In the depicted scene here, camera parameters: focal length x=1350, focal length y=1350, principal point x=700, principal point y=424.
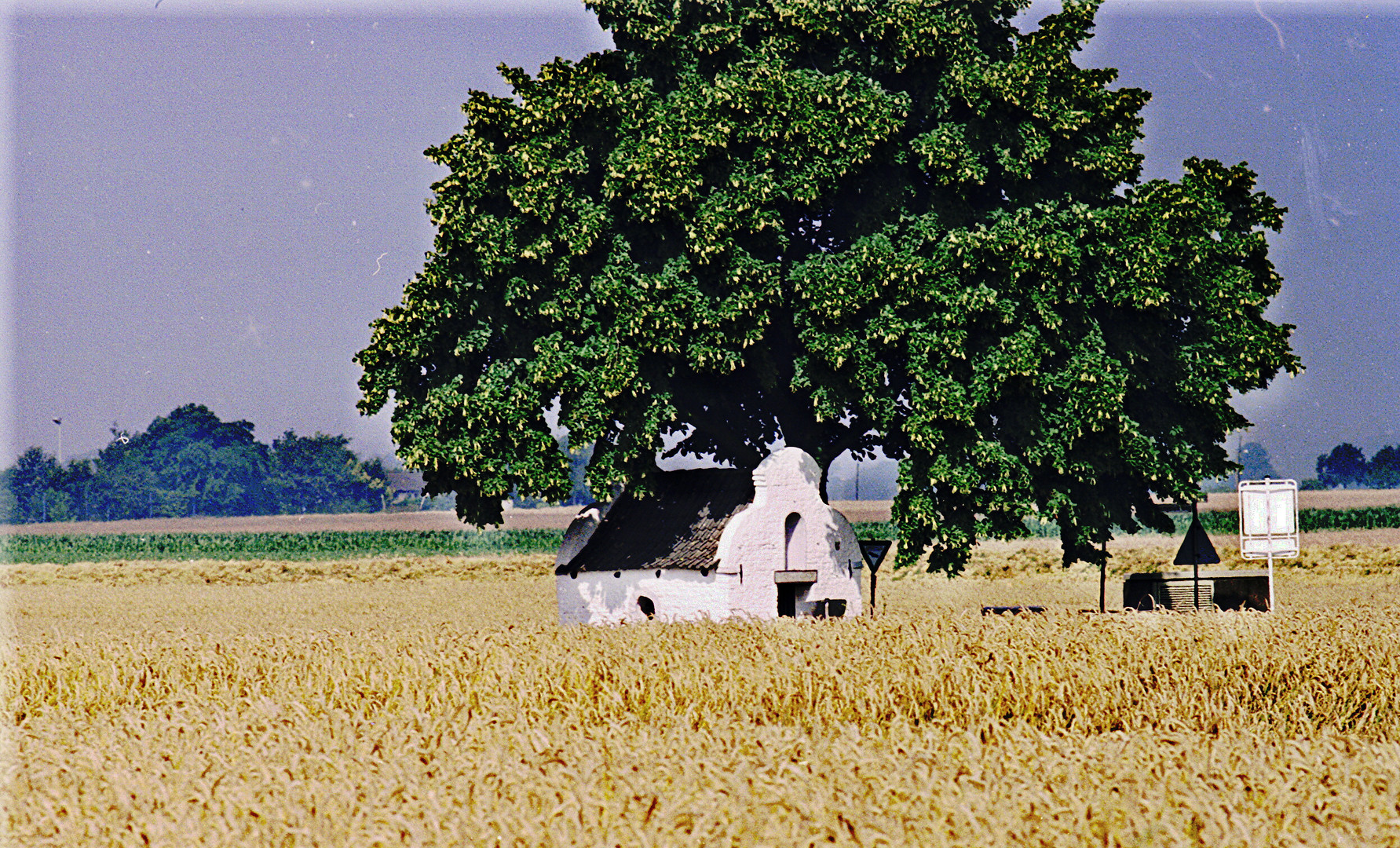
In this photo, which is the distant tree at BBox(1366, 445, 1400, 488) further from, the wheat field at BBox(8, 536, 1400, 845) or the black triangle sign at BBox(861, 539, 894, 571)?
the wheat field at BBox(8, 536, 1400, 845)

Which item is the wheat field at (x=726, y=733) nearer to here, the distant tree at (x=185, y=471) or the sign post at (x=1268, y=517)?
the sign post at (x=1268, y=517)

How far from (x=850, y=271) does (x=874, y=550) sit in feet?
22.8

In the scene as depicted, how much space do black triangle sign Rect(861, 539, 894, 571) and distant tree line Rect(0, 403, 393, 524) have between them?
14421 cm

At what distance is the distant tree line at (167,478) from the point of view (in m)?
161

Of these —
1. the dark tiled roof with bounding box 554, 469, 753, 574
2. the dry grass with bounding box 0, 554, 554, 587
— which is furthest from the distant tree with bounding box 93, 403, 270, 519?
the dark tiled roof with bounding box 554, 469, 753, 574

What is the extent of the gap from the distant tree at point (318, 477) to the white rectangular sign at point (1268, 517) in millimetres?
157340

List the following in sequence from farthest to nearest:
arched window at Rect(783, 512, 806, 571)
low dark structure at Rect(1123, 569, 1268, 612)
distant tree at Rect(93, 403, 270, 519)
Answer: distant tree at Rect(93, 403, 270, 519) → low dark structure at Rect(1123, 569, 1268, 612) → arched window at Rect(783, 512, 806, 571)

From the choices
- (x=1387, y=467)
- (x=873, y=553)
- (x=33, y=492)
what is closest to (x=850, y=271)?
(x=873, y=553)

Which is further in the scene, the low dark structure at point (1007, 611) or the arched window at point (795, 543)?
the arched window at point (795, 543)

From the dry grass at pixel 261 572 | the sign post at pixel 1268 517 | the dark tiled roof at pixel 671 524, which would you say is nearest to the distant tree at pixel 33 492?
the dry grass at pixel 261 572

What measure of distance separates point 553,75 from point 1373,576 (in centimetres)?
4605

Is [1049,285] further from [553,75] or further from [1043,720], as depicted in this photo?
[1043,720]

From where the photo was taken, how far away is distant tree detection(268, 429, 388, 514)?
16938cm

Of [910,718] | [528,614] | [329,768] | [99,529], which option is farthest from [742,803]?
[99,529]
